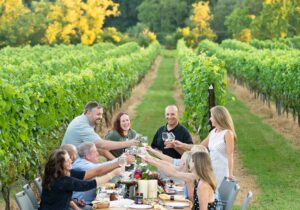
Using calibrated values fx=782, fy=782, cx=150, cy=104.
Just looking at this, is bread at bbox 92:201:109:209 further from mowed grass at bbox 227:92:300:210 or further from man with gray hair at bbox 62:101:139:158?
mowed grass at bbox 227:92:300:210

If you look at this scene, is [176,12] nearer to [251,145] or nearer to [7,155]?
[251,145]

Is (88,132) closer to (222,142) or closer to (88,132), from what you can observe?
(88,132)

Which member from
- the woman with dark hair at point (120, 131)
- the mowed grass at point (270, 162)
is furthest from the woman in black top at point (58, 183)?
the mowed grass at point (270, 162)

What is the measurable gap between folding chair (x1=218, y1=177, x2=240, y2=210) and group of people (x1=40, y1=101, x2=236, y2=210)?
0.27m

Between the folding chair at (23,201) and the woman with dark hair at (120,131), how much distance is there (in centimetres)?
249

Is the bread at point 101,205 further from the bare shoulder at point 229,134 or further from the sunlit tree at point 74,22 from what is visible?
the sunlit tree at point 74,22

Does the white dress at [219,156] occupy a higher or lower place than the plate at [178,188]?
higher

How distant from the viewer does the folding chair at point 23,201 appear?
Answer: 7230 millimetres

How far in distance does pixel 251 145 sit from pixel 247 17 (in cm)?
6098

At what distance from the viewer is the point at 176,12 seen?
326 feet

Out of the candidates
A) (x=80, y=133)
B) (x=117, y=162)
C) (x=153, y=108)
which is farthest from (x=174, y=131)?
(x=153, y=108)

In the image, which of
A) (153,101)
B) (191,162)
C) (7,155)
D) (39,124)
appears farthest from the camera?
(153,101)

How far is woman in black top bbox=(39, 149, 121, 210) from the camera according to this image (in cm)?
717

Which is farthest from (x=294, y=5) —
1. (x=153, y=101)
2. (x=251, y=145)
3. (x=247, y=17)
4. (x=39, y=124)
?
(x=39, y=124)
